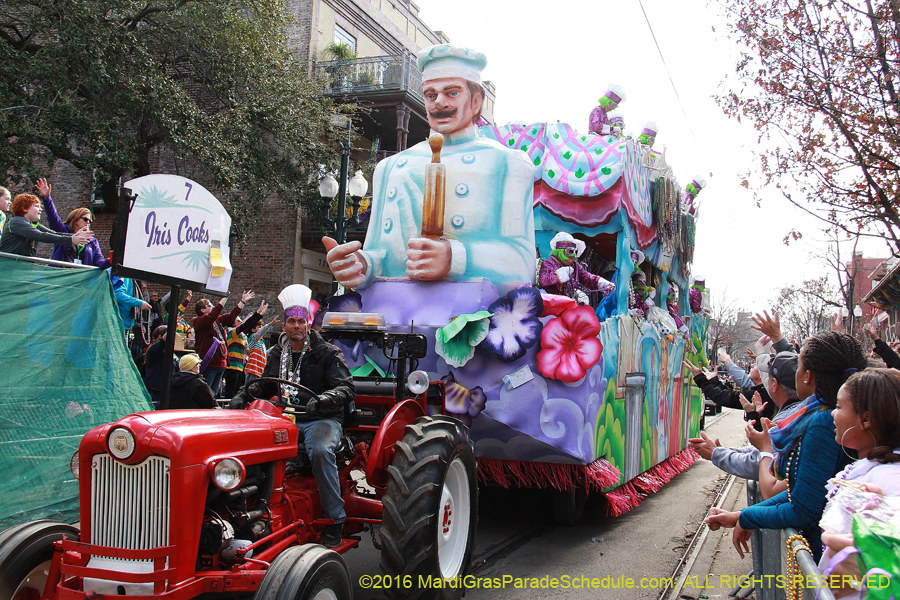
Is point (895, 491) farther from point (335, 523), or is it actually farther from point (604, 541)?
point (604, 541)

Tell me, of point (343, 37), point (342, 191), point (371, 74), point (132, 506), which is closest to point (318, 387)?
point (132, 506)

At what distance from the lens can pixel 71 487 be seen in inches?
195

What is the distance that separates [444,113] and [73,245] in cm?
345

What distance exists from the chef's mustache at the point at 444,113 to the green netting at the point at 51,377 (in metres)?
3.21

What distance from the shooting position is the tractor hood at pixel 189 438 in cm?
287

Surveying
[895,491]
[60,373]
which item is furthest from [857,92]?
[60,373]

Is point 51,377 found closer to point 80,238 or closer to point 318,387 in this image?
point 80,238

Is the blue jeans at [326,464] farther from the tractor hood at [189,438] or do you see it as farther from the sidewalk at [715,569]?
the sidewalk at [715,569]

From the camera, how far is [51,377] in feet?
16.2

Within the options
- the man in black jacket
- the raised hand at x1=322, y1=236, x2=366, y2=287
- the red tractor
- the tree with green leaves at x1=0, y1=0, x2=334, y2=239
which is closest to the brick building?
the tree with green leaves at x1=0, y1=0, x2=334, y2=239

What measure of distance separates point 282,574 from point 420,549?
91 cm

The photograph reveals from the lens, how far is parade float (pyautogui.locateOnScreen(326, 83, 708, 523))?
5.30 meters

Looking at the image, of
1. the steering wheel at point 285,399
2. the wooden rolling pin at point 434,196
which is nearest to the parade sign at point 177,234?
the steering wheel at point 285,399

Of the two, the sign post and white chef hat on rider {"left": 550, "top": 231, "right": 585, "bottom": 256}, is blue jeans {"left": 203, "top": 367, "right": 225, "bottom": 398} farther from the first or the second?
white chef hat on rider {"left": 550, "top": 231, "right": 585, "bottom": 256}
